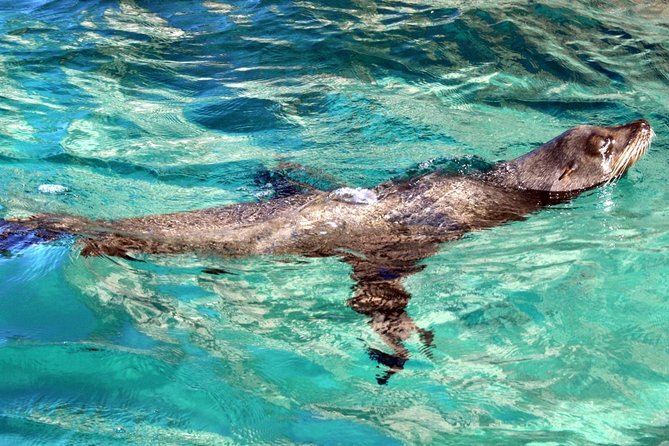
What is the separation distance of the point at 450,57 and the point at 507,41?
91 centimetres

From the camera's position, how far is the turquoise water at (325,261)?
11.6 feet

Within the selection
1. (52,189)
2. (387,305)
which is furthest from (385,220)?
(52,189)

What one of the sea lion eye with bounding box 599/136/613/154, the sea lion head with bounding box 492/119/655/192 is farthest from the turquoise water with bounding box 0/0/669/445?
the sea lion eye with bounding box 599/136/613/154

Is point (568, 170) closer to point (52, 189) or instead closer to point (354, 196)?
point (354, 196)

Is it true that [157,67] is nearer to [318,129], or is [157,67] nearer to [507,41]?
[318,129]

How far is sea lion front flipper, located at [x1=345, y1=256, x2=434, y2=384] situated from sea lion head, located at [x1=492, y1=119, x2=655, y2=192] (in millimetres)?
1658

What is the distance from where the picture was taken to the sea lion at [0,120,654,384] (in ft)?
16.7

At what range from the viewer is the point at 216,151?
7910mm

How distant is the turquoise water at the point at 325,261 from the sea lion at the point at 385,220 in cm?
15

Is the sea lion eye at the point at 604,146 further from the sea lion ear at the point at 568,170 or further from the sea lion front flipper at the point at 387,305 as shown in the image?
the sea lion front flipper at the point at 387,305

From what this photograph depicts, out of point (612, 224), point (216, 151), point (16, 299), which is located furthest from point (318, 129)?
point (16, 299)

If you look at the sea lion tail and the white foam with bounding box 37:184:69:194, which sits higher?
the sea lion tail

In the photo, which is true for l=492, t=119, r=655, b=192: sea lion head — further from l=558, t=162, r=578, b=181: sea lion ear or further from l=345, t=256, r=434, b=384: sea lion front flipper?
l=345, t=256, r=434, b=384: sea lion front flipper

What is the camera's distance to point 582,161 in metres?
6.32
